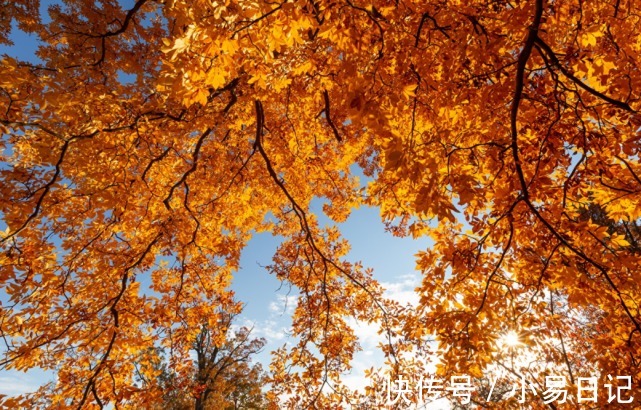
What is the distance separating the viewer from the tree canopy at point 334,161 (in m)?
2.66

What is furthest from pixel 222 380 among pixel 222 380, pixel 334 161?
pixel 334 161

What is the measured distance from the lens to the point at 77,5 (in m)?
7.23

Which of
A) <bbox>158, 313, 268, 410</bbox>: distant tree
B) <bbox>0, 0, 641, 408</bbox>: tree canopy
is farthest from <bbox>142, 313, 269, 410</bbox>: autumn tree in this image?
<bbox>0, 0, 641, 408</bbox>: tree canopy

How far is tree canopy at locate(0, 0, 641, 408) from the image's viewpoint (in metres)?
2.66

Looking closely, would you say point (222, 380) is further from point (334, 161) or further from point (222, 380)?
point (334, 161)

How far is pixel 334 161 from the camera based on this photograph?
28.2 feet

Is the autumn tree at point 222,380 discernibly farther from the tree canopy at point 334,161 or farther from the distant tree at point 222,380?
the tree canopy at point 334,161

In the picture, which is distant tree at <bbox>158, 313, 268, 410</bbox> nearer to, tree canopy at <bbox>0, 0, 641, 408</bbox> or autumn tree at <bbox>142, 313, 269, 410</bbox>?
autumn tree at <bbox>142, 313, 269, 410</bbox>

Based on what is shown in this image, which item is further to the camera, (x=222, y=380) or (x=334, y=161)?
(x=222, y=380)

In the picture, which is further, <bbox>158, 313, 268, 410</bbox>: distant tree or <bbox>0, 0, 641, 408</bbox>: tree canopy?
<bbox>158, 313, 268, 410</bbox>: distant tree

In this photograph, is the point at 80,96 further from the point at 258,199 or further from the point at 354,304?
the point at 354,304

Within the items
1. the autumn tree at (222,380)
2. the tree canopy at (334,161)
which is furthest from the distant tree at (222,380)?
the tree canopy at (334,161)

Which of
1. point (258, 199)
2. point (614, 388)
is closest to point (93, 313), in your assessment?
point (258, 199)

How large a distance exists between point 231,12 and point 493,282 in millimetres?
3866
